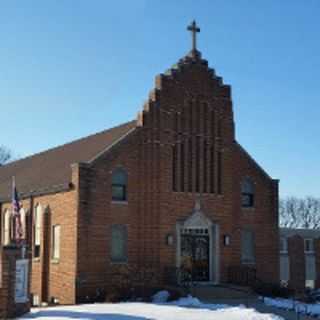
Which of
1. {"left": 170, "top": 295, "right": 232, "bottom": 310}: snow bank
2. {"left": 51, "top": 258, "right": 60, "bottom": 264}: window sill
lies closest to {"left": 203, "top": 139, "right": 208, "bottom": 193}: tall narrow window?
{"left": 170, "top": 295, "right": 232, "bottom": 310}: snow bank

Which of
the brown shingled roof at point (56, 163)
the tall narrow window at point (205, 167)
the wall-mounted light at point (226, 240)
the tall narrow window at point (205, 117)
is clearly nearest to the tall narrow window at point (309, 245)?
the brown shingled roof at point (56, 163)

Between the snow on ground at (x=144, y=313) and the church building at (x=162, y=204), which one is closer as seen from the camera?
the snow on ground at (x=144, y=313)

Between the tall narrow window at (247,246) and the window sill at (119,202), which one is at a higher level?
the window sill at (119,202)

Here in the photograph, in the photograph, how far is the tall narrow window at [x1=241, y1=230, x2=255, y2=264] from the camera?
116ft

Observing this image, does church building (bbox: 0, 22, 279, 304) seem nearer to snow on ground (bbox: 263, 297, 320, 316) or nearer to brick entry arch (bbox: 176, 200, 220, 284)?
brick entry arch (bbox: 176, 200, 220, 284)

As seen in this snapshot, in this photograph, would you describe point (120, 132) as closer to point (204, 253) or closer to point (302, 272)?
point (204, 253)

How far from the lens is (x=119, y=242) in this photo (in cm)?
3153

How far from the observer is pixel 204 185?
33812 mm

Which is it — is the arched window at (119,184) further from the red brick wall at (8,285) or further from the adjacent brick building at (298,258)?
the adjacent brick building at (298,258)

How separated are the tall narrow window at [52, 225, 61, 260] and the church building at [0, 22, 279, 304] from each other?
0.10 m

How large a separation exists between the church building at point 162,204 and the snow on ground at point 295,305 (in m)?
3.90

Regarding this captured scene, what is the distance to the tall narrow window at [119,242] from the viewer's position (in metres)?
31.3

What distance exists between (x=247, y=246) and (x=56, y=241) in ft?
32.7

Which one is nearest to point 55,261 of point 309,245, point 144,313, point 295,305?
point 144,313
